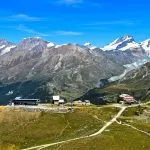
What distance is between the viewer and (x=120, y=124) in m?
199

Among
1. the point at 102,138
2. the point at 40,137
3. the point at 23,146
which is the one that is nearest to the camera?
the point at 102,138

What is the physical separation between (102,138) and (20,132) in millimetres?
46389

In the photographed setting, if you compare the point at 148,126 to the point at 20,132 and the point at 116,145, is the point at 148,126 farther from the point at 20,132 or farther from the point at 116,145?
the point at 20,132

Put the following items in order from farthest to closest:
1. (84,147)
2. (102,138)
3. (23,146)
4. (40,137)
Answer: (40,137), (23,146), (102,138), (84,147)

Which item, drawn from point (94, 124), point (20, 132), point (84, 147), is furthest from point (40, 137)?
point (84, 147)

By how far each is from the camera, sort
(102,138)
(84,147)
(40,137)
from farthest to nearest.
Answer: (40,137)
(102,138)
(84,147)

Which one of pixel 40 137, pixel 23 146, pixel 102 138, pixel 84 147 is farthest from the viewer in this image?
pixel 40 137

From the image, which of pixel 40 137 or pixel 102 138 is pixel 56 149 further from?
pixel 40 137

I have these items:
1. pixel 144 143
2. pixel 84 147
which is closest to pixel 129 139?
pixel 144 143

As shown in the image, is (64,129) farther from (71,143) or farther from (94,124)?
(71,143)

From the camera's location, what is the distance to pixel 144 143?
16162cm

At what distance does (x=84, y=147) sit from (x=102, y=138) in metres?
12.8

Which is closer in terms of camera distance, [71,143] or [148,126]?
[71,143]

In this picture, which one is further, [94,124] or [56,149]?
[94,124]
